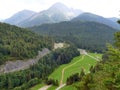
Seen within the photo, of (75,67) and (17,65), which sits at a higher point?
(17,65)

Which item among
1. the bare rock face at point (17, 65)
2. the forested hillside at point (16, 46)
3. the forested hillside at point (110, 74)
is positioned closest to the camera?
the forested hillside at point (110, 74)

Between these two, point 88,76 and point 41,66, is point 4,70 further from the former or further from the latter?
point 88,76

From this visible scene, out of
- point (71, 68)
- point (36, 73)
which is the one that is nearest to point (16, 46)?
point (36, 73)

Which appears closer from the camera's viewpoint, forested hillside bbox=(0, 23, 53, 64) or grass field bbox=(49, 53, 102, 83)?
grass field bbox=(49, 53, 102, 83)

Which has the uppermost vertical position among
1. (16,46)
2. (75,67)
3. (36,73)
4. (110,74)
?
(110,74)

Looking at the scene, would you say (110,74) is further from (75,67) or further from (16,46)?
(16,46)

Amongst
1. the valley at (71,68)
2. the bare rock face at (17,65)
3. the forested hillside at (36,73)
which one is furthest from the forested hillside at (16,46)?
the valley at (71,68)

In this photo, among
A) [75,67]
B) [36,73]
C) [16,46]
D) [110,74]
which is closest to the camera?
[110,74]

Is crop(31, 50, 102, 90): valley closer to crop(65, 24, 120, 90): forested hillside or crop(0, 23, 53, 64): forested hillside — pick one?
crop(0, 23, 53, 64): forested hillside

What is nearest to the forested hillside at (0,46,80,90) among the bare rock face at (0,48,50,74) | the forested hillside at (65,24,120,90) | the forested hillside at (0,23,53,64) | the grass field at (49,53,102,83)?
the grass field at (49,53,102,83)

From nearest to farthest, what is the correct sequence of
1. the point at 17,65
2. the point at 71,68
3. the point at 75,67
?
the point at 17,65 < the point at 71,68 < the point at 75,67

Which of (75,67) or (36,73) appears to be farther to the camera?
(75,67)

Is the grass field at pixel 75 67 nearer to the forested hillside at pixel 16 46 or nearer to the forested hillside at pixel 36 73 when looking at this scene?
the forested hillside at pixel 36 73
